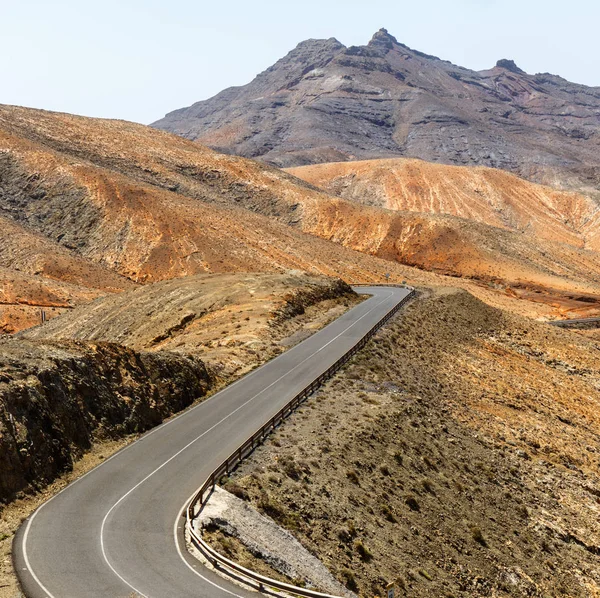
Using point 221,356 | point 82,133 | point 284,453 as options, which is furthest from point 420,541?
point 82,133

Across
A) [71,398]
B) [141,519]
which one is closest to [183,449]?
[71,398]

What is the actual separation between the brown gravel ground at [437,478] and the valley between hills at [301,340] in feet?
0.31

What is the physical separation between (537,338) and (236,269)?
32.4 meters

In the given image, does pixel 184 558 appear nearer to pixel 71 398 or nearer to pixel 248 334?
pixel 71 398

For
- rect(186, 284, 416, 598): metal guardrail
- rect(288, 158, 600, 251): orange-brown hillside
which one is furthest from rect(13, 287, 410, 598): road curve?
rect(288, 158, 600, 251): orange-brown hillside

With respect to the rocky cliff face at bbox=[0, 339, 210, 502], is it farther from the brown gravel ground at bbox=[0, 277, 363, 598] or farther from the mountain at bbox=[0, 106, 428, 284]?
the mountain at bbox=[0, 106, 428, 284]

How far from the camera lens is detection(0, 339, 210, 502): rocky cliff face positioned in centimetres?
1905

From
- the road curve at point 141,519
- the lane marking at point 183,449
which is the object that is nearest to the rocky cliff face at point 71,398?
the road curve at point 141,519

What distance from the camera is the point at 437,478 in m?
24.8

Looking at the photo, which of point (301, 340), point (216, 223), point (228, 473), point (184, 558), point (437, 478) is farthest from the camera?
point (216, 223)

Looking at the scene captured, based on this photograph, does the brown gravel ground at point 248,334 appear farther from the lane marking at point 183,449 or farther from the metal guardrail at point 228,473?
the metal guardrail at point 228,473

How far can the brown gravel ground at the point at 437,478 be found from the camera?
18875 mm

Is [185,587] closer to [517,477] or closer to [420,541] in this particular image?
[420,541]

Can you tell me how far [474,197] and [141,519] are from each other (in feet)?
406
